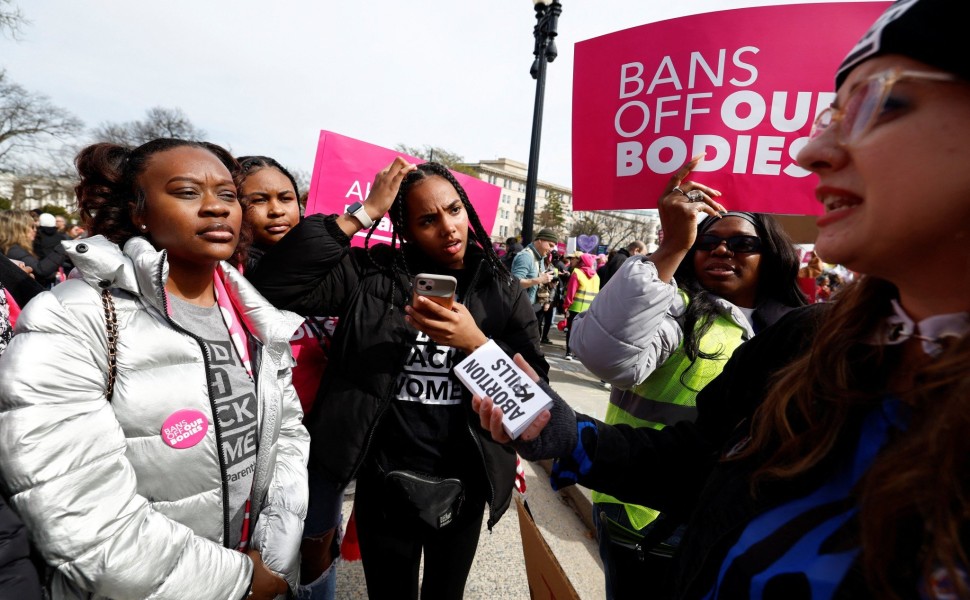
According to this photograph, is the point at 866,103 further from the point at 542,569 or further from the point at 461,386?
the point at 461,386

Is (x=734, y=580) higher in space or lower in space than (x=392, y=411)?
higher

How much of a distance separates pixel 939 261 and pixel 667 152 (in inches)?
49.7

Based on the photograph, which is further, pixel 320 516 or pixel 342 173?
pixel 342 173

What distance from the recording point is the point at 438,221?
6.32 feet

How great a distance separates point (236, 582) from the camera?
4.41ft

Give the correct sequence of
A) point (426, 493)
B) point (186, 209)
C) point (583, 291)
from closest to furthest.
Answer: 1. point (186, 209)
2. point (426, 493)
3. point (583, 291)

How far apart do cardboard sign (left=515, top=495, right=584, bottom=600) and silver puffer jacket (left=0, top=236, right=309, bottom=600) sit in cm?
87

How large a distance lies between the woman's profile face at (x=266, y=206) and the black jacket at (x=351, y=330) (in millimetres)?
510

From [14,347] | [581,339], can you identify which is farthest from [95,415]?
[581,339]

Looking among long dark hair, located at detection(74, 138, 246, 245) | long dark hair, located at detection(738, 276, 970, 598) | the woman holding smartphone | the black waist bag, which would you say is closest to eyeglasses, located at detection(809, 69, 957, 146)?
long dark hair, located at detection(738, 276, 970, 598)

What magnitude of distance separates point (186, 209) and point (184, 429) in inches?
26.0

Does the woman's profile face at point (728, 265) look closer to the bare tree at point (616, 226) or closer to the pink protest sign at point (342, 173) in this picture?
the pink protest sign at point (342, 173)

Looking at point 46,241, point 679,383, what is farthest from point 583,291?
point 46,241

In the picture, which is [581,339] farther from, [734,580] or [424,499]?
[734,580]
